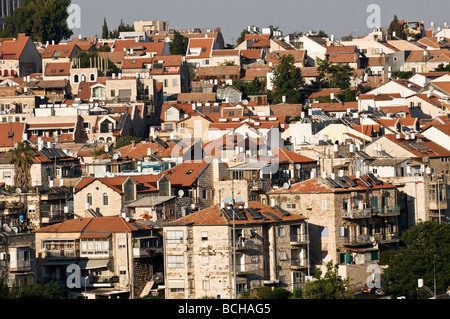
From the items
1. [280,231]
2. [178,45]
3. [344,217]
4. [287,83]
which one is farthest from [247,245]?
[178,45]

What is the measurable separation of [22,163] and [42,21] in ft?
203

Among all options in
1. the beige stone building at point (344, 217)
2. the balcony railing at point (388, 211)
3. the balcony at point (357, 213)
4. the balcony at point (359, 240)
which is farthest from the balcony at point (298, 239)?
the balcony railing at point (388, 211)

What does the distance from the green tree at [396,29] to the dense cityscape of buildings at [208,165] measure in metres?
13.2

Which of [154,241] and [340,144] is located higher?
[340,144]

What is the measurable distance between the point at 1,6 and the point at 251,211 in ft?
402

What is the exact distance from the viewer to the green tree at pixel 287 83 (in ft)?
316

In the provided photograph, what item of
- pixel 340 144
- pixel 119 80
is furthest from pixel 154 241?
pixel 119 80

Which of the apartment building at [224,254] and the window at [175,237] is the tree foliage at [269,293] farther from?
the window at [175,237]

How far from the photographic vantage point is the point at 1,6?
16862 cm

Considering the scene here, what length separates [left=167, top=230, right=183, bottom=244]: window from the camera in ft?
163

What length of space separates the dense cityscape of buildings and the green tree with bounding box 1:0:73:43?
1088cm

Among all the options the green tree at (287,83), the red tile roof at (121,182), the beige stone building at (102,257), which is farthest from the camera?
the green tree at (287,83)
